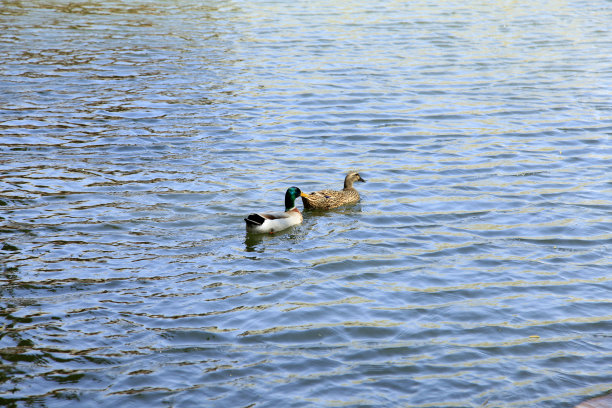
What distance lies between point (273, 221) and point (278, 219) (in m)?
0.21

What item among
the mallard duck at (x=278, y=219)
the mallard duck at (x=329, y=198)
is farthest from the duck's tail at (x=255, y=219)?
the mallard duck at (x=329, y=198)

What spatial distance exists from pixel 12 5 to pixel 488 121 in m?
23.0

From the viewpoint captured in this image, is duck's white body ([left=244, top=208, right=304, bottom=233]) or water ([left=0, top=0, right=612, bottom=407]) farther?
duck's white body ([left=244, top=208, right=304, bottom=233])

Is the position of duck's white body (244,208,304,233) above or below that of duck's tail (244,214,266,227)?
below

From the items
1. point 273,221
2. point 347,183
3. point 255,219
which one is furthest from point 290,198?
point 347,183

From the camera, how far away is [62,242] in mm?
11656

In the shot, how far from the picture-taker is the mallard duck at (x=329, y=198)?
13680 millimetres

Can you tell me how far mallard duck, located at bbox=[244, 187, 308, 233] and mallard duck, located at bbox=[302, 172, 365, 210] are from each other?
202 mm

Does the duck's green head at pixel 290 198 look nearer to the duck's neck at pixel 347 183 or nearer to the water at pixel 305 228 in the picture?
the water at pixel 305 228

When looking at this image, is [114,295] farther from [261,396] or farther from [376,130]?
[376,130]

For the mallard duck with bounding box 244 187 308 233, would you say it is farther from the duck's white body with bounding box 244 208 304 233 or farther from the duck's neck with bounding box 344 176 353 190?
the duck's neck with bounding box 344 176 353 190

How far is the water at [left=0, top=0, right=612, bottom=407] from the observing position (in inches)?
330

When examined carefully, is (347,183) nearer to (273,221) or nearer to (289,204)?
(289,204)

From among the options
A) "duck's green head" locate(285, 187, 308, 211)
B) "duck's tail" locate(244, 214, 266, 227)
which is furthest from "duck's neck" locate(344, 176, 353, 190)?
"duck's tail" locate(244, 214, 266, 227)
